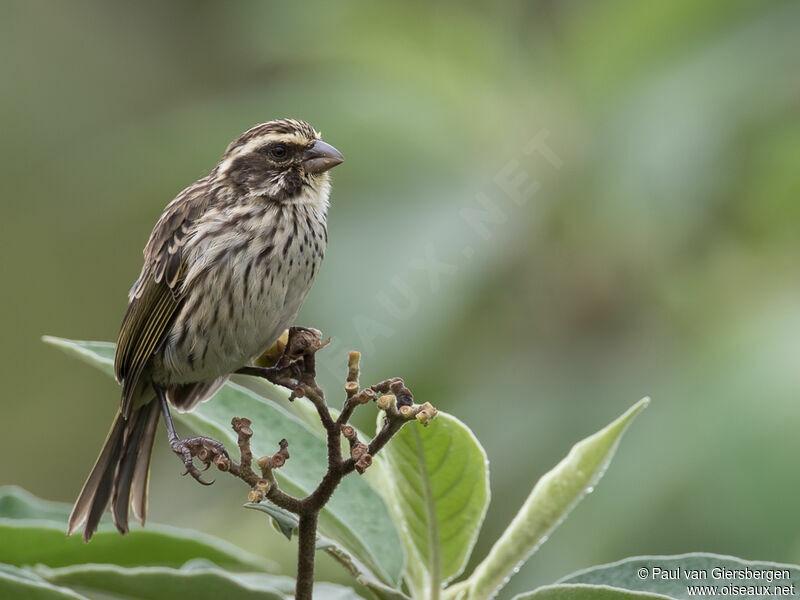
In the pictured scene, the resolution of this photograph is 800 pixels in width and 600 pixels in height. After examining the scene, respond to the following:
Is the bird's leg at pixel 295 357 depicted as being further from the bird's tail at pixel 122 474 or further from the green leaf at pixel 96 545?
the bird's tail at pixel 122 474

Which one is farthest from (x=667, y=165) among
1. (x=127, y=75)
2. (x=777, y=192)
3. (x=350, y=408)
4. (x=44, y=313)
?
(x=44, y=313)

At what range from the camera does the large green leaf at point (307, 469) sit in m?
1.99

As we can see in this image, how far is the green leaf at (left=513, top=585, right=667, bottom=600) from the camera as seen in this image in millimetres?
1670

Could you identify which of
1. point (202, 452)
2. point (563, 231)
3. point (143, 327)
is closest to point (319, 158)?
point (143, 327)

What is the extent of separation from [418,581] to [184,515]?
251 centimetres

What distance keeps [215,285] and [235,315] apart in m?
0.12

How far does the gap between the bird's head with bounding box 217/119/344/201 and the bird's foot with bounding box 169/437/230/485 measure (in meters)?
0.85

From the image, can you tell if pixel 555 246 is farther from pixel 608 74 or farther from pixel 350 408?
pixel 350 408

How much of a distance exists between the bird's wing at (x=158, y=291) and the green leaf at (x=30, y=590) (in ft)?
3.33

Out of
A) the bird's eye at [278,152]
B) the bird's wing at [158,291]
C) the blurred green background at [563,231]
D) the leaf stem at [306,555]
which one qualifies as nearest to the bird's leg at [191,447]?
the bird's wing at [158,291]

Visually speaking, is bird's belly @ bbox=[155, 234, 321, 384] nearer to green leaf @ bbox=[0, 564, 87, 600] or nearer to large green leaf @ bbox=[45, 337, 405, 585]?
large green leaf @ bbox=[45, 337, 405, 585]

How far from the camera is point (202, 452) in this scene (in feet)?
6.34

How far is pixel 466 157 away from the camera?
4254 mm
